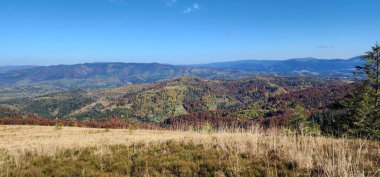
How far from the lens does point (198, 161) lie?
8219mm

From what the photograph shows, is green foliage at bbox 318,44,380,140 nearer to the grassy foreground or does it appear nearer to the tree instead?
the tree

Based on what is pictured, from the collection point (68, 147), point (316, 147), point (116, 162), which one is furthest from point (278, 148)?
point (68, 147)

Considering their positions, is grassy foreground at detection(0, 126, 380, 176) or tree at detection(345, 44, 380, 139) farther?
tree at detection(345, 44, 380, 139)

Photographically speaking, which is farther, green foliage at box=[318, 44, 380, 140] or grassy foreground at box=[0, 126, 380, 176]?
green foliage at box=[318, 44, 380, 140]

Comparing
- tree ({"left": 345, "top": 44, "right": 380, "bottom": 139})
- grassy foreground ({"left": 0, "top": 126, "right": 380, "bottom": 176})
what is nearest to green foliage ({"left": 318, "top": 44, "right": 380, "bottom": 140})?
tree ({"left": 345, "top": 44, "right": 380, "bottom": 139})

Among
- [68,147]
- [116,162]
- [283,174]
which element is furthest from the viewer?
[68,147]

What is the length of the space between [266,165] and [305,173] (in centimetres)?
103

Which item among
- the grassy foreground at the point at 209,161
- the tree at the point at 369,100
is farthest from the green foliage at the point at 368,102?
the grassy foreground at the point at 209,161

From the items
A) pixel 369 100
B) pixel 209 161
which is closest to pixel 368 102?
pixel 369 100

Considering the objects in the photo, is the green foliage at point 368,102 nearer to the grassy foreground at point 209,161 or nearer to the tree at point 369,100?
the tree at point 369,100

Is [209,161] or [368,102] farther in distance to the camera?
[368,102]

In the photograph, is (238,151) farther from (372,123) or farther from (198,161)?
(372,123)

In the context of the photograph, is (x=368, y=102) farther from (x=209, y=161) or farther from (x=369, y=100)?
A: (x=209, y=161)

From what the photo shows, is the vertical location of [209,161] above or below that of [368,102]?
above
